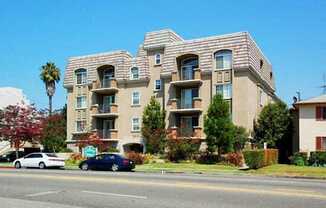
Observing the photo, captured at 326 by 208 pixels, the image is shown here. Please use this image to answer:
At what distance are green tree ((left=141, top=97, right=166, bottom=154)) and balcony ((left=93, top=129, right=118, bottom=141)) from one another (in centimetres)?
464

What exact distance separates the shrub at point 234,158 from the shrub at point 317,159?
6.17 meters

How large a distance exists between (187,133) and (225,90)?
19.1 ft

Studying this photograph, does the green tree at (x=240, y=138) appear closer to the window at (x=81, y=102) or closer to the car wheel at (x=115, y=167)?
the car wheel at (x=115, y=167)

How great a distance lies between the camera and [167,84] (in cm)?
5041

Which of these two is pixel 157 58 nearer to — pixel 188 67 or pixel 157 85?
pixel 157 85

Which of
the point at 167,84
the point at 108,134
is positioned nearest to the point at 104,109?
the point at 108,134

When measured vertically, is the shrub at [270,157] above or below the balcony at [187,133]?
below

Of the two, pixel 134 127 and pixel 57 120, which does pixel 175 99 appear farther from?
pixel 57 120

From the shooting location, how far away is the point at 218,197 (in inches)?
572

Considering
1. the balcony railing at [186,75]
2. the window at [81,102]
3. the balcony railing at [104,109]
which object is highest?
the balcony railing at [186,75]

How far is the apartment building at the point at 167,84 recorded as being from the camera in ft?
152

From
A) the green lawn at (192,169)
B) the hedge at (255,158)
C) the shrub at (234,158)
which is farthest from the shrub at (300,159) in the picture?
the green lawn at (192,169)

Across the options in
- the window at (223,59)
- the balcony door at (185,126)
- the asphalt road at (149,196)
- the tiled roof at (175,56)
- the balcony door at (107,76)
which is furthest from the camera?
the balcony door at (107,76)

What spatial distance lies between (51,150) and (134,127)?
1225 cm
